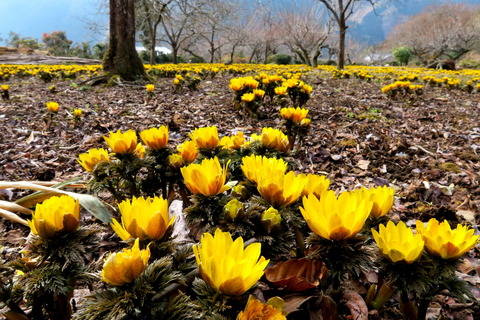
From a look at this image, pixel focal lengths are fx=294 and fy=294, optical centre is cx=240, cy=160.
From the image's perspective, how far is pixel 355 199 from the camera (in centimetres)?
92

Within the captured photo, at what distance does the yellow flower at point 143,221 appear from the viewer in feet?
2.90

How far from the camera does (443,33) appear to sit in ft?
145

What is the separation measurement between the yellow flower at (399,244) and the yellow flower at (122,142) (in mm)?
1207

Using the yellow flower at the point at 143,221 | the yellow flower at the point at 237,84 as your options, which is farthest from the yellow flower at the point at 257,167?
the yellow flower at the point at 237,84

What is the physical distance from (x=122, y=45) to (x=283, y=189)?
820 cm

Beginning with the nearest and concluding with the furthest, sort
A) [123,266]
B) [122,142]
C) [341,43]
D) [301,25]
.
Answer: [123,266] < [122,142] < [341,43] < [301,25]

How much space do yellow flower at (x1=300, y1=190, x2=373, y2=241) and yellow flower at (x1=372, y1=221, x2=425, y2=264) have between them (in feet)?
0.20

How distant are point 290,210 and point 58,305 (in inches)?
33.4

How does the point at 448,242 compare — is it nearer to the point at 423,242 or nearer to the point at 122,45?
the point at 423,242

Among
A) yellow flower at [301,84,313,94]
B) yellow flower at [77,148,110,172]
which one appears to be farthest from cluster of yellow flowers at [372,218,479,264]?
yellow flower at [301,84,313,94]

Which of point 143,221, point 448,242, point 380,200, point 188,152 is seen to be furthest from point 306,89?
point 143,221

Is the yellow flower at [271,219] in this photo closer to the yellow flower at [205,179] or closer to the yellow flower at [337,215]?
the yellow flower at [337,215]

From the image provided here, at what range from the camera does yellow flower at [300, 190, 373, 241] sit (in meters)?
0.87

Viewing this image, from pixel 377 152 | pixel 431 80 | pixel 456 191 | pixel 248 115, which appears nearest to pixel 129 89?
pixel 248 115
